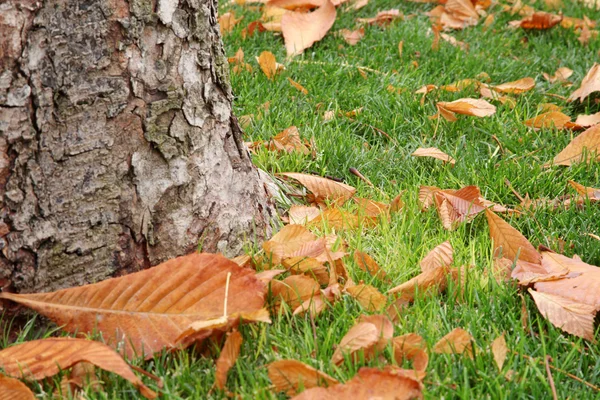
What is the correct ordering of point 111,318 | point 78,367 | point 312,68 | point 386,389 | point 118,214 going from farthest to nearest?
1. point 312,68
2. point 118,214
3. point 111,318
4. point 78,367
5. point 386,389

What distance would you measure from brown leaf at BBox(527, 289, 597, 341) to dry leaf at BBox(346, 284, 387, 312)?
38 cm

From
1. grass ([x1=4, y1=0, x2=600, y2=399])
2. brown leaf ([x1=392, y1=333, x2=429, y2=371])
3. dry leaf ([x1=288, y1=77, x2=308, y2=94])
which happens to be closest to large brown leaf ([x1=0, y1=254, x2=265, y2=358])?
grass ([x1=4, y1=0, x2=600, y2=399])

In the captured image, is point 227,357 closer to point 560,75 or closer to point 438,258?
point 438,258

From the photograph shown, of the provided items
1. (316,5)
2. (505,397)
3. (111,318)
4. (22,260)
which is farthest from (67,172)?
(316,5)

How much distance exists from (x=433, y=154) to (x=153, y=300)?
1.38m

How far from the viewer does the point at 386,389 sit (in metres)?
1.36

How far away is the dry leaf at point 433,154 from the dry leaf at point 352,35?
1385 millimetres

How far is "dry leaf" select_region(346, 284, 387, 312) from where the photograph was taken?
1752 millimetres

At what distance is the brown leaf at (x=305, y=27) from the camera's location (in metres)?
3.75

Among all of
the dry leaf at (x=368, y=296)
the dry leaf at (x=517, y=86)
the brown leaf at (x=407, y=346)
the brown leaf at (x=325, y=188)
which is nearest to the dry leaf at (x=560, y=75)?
the dry leaf at (x=517, y=86)

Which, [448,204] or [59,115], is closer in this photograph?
[59,115]

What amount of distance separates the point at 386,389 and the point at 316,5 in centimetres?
313

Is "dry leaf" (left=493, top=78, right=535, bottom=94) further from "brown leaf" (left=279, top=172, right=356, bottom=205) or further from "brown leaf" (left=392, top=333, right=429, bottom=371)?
"brown leaf" (left=392, top=333, right=429, bottom=371)

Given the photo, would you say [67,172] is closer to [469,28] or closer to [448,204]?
[448,204]
